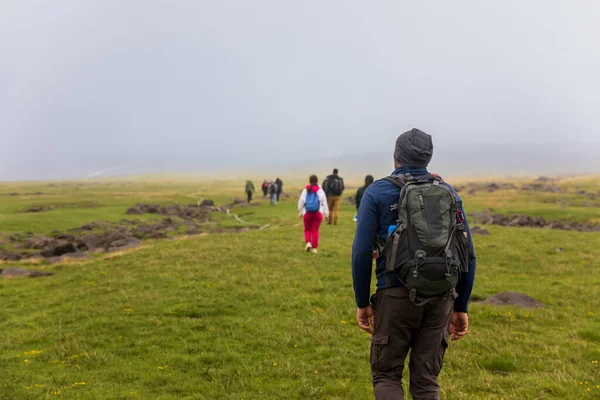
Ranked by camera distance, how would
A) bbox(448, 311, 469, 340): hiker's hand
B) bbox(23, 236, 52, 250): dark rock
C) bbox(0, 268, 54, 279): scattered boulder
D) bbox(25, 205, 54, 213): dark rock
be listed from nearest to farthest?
bbox(448, 311, 469, 340): hiker's hand → bbox(0, 268, 54, 279): scattered boulder → bbox(23, 236, 52, 250): dark rock → bbox(25, 205, 54, 213): dark rock

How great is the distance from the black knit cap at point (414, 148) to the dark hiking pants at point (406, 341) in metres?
1.62

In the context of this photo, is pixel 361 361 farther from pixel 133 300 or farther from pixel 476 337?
pixel 133 300

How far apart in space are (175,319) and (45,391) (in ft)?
14.8

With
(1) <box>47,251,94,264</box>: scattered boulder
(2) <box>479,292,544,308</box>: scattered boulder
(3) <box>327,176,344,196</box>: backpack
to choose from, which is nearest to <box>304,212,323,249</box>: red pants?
(3) <box>327,176,344,196</box>: backpack

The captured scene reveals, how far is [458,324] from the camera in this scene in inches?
230

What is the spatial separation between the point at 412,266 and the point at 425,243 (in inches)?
11.5

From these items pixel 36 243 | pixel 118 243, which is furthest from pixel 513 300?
pixel 36 243

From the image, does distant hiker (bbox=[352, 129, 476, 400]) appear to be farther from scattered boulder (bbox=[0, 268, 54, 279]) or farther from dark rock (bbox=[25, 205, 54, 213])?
dark rock (bbox=[25, 205, 54, 213])

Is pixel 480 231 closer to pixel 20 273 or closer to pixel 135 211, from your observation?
pixel 20 273

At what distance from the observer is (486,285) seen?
1725 centimetres

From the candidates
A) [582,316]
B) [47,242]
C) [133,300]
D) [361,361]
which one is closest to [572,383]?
[361,361]

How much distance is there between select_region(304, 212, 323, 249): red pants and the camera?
20.1 metres

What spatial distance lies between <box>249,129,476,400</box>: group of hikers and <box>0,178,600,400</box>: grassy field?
3.22 m

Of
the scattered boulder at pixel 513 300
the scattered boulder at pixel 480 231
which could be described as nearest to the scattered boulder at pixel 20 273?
the scattered boulder at pixel 513 300
